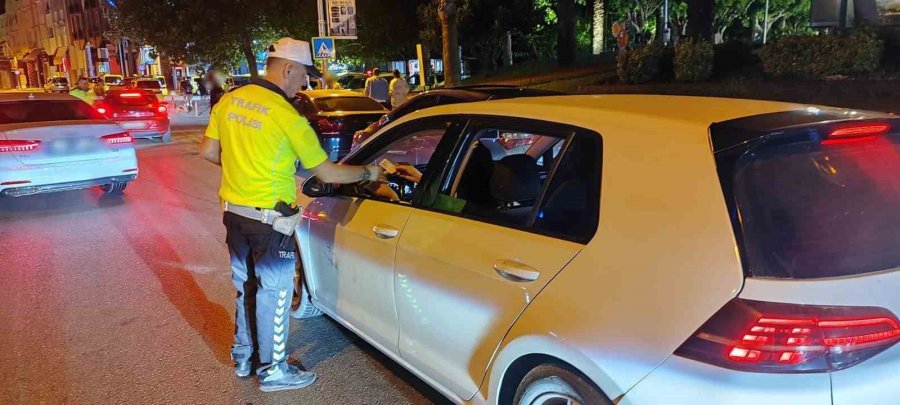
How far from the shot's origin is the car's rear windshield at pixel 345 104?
39.4ft

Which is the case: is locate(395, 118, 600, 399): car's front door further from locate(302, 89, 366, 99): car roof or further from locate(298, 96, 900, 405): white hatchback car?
locate(302, 89, 366, 99): car roof

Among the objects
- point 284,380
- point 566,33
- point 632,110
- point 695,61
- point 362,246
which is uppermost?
point 566,33

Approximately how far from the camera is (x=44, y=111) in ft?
29.9

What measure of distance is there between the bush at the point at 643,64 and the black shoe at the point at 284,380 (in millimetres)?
16390

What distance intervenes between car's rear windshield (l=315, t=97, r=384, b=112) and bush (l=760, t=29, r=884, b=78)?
9.49 m

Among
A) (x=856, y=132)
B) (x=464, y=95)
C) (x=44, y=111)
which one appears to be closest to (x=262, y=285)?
(x=856, y=132)

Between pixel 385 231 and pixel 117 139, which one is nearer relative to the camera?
pixel 385 231

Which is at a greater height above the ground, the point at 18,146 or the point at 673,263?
the point at 18,146

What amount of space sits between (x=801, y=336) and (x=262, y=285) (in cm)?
264

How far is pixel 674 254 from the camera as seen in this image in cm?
198

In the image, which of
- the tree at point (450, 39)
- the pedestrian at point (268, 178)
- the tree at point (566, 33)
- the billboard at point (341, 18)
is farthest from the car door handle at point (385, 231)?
the tree at point (566, 33)

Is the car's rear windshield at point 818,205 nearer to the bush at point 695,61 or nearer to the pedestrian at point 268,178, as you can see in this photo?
the pedestrian at point 268,178

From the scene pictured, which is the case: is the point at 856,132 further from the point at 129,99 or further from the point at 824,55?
the point at 129,99

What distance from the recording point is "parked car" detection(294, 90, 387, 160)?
1139 cm
